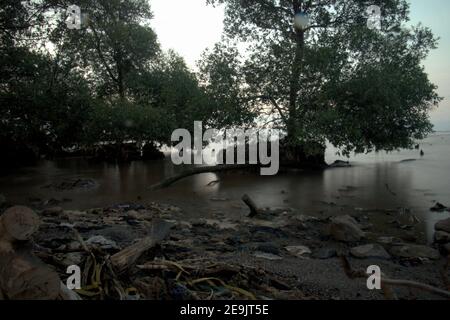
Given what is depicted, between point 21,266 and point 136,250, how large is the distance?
5.60 ft

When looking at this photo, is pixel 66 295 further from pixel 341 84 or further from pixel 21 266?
pixel 341 84

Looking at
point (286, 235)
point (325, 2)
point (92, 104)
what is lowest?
point (286, 235)

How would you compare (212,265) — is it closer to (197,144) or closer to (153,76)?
(197,144)

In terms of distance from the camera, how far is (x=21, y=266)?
3170mm

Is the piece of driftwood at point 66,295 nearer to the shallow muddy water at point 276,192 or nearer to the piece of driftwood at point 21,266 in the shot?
the piece of driftwood at point 21,266

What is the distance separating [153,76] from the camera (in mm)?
29219

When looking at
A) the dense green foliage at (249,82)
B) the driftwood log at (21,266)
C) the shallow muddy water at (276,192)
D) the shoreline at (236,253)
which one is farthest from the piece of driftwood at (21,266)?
the dense green foliage at (249,82)

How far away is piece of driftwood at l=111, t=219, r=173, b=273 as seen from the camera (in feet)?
14.4

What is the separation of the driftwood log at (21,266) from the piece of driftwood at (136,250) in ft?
3.54

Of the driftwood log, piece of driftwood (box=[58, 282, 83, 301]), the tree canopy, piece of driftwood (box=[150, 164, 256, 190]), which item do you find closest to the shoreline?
piece of driftwood (box=[58, 282, 83, 301])

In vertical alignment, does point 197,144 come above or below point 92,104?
below

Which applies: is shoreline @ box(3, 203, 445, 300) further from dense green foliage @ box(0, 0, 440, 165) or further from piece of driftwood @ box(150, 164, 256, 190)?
dense green foliage @ box(0, 0, 440, 165)

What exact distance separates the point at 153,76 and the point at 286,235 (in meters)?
24.4

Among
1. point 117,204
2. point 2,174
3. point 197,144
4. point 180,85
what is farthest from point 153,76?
point 117,204
